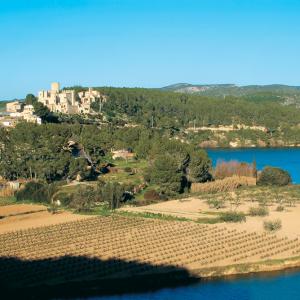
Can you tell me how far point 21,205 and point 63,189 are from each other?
3.95m

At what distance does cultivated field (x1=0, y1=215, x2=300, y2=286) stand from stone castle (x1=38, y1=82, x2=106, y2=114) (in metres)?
58.1

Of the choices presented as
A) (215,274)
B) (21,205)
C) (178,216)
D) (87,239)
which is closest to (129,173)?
(21,205)

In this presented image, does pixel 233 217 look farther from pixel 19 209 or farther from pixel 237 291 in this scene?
pixel 19 209

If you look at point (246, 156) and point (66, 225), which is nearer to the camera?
point (66, 225)

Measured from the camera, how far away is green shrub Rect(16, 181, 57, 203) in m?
42.5

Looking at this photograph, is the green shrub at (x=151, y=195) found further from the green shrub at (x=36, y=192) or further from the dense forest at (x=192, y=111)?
the dense forest at (x=192, y=111)

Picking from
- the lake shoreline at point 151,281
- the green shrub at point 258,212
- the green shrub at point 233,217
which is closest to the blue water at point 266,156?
the green shrub at point 258,212

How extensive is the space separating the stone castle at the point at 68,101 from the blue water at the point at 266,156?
64.7 feet

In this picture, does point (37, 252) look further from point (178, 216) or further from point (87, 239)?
point (178, 216)

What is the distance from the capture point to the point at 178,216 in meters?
36.7

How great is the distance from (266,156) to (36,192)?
44.4 meters

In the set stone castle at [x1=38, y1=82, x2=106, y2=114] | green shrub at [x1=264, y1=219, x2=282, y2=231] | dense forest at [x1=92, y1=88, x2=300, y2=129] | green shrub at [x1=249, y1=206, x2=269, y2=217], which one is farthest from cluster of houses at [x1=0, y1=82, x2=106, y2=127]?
green shrub at [x1=264, y1=219, x2=282, y2=231]

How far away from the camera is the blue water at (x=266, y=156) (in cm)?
6877

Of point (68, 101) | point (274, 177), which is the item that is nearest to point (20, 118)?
point (68, 101)
